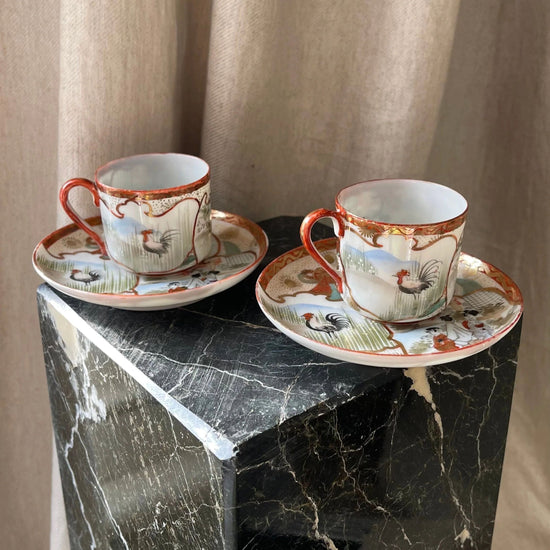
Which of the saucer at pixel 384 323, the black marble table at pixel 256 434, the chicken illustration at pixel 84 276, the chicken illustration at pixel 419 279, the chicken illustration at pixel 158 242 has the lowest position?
the black marble table at pixel 256 434

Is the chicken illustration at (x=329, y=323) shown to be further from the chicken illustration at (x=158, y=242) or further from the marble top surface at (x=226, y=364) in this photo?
the chicken illustration at (x=158, y=242)

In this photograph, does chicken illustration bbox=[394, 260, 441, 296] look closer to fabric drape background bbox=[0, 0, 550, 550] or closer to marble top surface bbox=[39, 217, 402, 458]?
marble top surface bbox=[39, 217, 402, 458]

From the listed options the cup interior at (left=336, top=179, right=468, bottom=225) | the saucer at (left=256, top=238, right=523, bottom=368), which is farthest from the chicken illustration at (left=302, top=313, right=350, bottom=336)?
the cup interior at (left=336, top=179, right=468, bottom=225)

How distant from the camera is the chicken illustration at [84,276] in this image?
2.45 feet

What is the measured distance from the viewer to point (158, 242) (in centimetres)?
72

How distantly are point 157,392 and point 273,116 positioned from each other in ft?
1.48

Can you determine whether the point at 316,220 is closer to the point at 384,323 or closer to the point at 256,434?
the point at 384,323

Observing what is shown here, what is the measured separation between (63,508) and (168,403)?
1.49 ft

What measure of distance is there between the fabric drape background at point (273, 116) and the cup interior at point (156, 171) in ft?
0.18

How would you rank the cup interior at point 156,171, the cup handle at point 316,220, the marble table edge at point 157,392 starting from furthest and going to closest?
1. the cup interior at point 156,171
2. the cup handle at point 316,220
3. the marble table edge at point 157,392

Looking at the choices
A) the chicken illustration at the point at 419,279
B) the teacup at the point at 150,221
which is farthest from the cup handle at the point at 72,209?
the chicken illustration at the point at 419,279

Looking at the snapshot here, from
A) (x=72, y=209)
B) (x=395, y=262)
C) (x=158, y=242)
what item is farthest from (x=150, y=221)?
(x=395, y=262)

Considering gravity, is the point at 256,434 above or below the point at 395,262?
below

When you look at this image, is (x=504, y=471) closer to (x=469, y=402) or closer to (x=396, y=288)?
(x=469, y=402)
